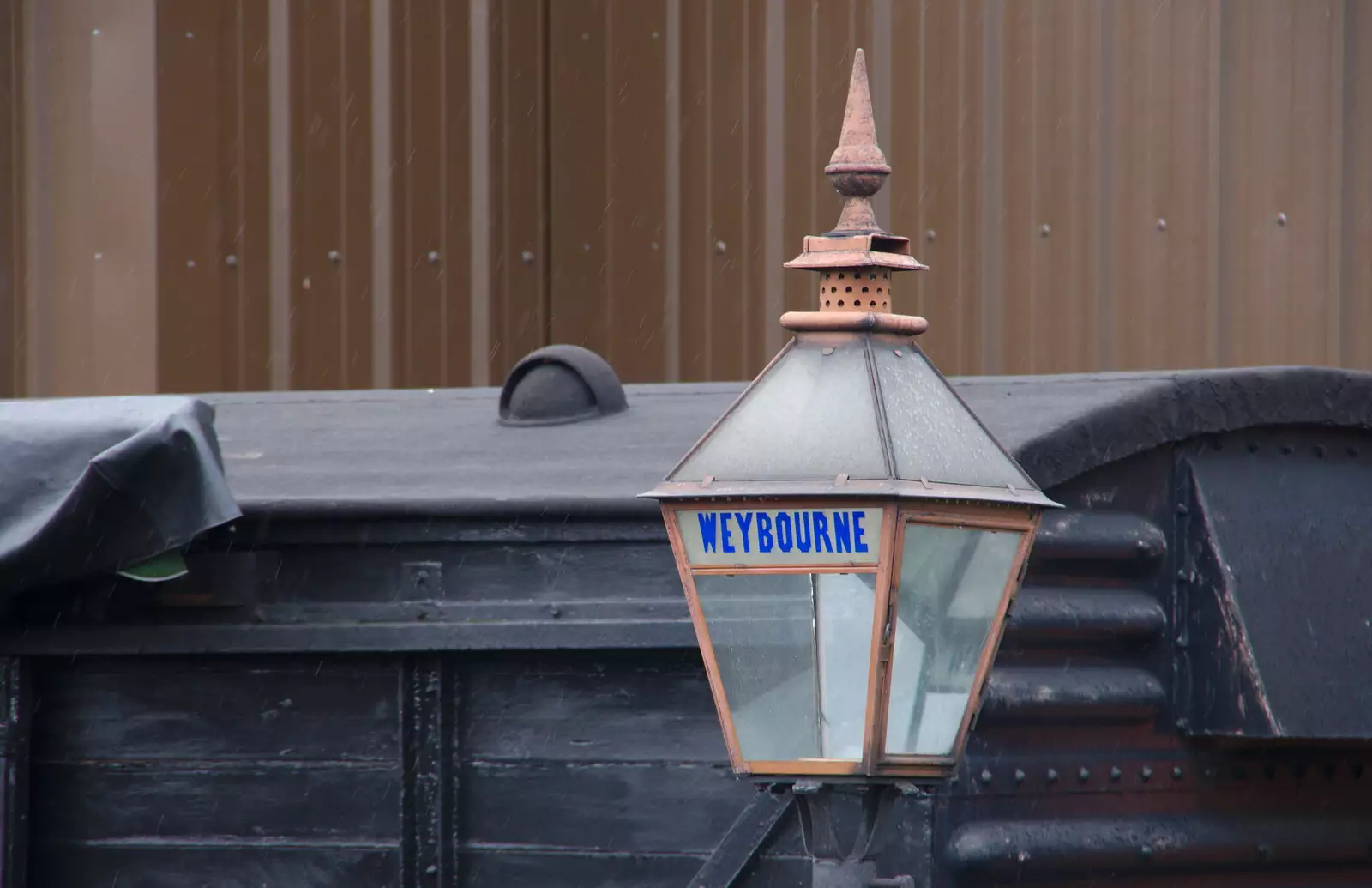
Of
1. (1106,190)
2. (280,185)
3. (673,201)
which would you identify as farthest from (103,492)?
(1106,190)

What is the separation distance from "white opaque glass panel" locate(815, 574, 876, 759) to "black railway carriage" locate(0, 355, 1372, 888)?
56.8 inches

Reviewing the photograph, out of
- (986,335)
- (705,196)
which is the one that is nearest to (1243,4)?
(986,335)

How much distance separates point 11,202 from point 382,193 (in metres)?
1.39

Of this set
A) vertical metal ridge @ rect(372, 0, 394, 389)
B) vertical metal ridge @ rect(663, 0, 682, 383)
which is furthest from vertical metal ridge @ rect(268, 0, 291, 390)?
vertical metal ridge @ rect(663, 0, 682, 383)

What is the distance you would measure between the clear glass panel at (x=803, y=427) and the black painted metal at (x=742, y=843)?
62.1 inches

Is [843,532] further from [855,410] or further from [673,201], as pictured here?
[673,201]

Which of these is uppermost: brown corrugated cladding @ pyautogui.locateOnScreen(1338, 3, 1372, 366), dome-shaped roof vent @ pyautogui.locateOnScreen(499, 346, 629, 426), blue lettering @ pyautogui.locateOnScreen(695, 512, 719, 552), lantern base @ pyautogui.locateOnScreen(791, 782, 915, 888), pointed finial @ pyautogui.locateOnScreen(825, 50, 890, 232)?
brown corrugated cladding @ pyautogui.locateOnScreen(1338, 3, 1372, 366)

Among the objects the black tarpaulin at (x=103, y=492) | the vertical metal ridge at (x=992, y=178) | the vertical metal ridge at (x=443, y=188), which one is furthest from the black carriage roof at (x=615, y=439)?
the vertical metal ridge at (x=992, y=178)

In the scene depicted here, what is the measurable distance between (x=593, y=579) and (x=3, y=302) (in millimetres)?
3568

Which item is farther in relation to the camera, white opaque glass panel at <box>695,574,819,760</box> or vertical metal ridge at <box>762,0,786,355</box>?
vertical metal ridge at <box>762,0,786,355</box>

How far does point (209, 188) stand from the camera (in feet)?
21.3

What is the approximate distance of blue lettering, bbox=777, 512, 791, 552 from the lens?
2.42 m

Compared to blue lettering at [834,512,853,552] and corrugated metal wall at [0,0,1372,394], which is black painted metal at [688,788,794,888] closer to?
blue lettering at [834,512,853,552]

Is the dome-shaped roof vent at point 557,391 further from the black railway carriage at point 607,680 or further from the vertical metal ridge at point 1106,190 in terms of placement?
the vertical metal ridge at point 1106,190
